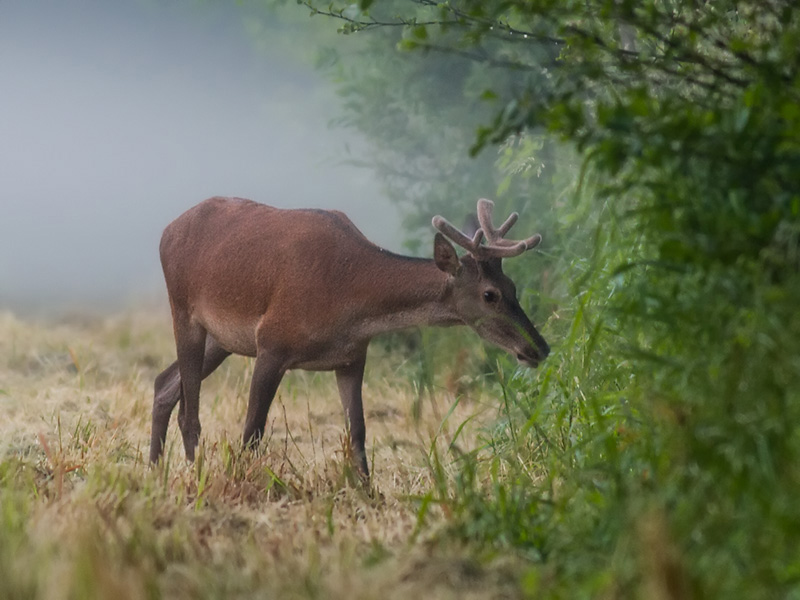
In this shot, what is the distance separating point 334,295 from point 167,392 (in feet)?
4.89

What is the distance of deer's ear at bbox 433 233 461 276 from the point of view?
4.98 metres

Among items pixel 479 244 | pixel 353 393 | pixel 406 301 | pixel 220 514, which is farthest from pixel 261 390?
pixel 220 514

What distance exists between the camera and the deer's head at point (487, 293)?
4996mm

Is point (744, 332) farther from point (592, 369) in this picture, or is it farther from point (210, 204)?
point (210, 204)

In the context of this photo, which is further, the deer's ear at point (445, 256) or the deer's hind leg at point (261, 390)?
the deer's hind leg at point (261, 390)

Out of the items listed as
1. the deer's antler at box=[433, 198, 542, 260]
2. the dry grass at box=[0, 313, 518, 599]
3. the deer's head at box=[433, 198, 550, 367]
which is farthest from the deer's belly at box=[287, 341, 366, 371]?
the deer's antler at box=[433, 198, 542, 260]

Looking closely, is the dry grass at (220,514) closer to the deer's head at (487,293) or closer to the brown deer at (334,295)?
the brown deer at (334,295)

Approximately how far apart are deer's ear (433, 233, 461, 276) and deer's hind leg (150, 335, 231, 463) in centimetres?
160

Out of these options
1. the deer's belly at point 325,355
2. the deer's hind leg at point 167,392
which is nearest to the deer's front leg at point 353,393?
the deer's belly at point 325,355

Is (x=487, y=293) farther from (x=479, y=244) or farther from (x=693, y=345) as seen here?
(x=693, y=345)

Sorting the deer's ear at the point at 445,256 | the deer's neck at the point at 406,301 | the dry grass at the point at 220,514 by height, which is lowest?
the dry grass at the point at 220,514

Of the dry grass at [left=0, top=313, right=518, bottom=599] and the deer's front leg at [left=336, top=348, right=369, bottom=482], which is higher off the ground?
the deer's front leg at [left=336, top=348, right=369, bottom=482]

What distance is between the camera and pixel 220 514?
3764 mm

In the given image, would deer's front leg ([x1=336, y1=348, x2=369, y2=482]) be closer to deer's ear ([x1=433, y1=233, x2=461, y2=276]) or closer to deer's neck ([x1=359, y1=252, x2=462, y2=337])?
deer's neck ([x1=359, y1=252, x2=462, y2=337])
